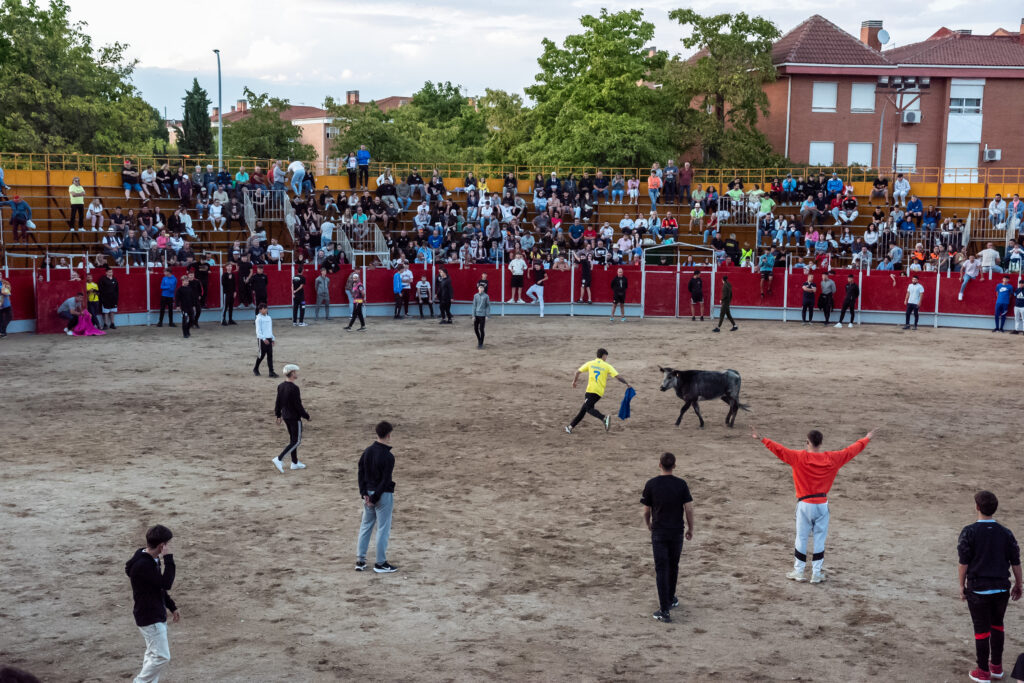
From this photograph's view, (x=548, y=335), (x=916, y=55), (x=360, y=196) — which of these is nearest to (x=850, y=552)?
(x=548, y=335)

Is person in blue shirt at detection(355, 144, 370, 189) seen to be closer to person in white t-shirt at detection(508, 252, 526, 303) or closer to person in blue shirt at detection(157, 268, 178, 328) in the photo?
person in white t-shirt at detection(508, 252, 526, 303)

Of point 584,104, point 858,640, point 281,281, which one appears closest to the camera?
point 858,640

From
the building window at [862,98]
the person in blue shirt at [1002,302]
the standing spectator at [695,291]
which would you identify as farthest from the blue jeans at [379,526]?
the building window at [862,98]

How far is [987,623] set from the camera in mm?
8008

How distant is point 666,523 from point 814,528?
73.9 inches

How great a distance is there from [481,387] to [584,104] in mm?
34667

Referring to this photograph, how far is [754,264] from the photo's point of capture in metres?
34.9

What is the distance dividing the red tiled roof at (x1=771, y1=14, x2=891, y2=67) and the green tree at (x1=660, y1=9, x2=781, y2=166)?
4381mm

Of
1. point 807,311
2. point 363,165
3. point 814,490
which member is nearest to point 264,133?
point 363,165

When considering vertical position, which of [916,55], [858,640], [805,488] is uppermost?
[916,55]

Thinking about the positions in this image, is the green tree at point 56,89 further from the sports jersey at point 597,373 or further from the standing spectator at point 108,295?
the sports jersey at point 597,373

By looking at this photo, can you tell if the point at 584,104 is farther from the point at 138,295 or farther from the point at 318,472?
the point at 318,472

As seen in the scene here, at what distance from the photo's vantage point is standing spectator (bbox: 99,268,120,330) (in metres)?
28.2

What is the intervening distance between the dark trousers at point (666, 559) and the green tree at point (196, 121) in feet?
265
